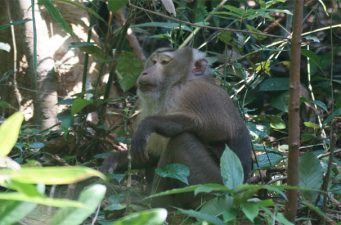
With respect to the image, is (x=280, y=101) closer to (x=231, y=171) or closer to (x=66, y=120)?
(x=66, y=120)

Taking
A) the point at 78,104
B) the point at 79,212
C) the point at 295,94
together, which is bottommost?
the point at 78,104

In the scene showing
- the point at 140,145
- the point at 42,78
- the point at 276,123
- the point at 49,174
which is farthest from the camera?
the point at 42,78

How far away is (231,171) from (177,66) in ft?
9.25

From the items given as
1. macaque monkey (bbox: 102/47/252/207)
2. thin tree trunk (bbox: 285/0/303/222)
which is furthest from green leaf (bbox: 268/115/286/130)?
thin tree trunk (bbox: 285/0/303/222)

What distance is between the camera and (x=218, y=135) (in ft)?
17.7

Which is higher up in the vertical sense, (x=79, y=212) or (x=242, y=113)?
(x=79, y=212)

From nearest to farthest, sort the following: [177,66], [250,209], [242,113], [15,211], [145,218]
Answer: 1. [15,211]
2. [145,218]
3. [250,209]
4. [177,66]
5. [242,113]

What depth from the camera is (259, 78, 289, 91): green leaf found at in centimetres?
741

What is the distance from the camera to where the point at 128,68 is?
20.1 ft

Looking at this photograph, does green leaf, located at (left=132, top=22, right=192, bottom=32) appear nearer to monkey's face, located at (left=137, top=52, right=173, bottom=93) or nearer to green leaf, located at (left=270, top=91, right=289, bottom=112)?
monkey's face, located at (left=137, top=52, right=173, bottom=93)

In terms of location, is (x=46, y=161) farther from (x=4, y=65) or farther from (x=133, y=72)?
(x=4, y=65)

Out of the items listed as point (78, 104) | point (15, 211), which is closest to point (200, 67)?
point (78, 104)

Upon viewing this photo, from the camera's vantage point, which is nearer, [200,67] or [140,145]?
[140,145]

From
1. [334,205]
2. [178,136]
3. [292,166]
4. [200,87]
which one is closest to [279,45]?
[200,87]
